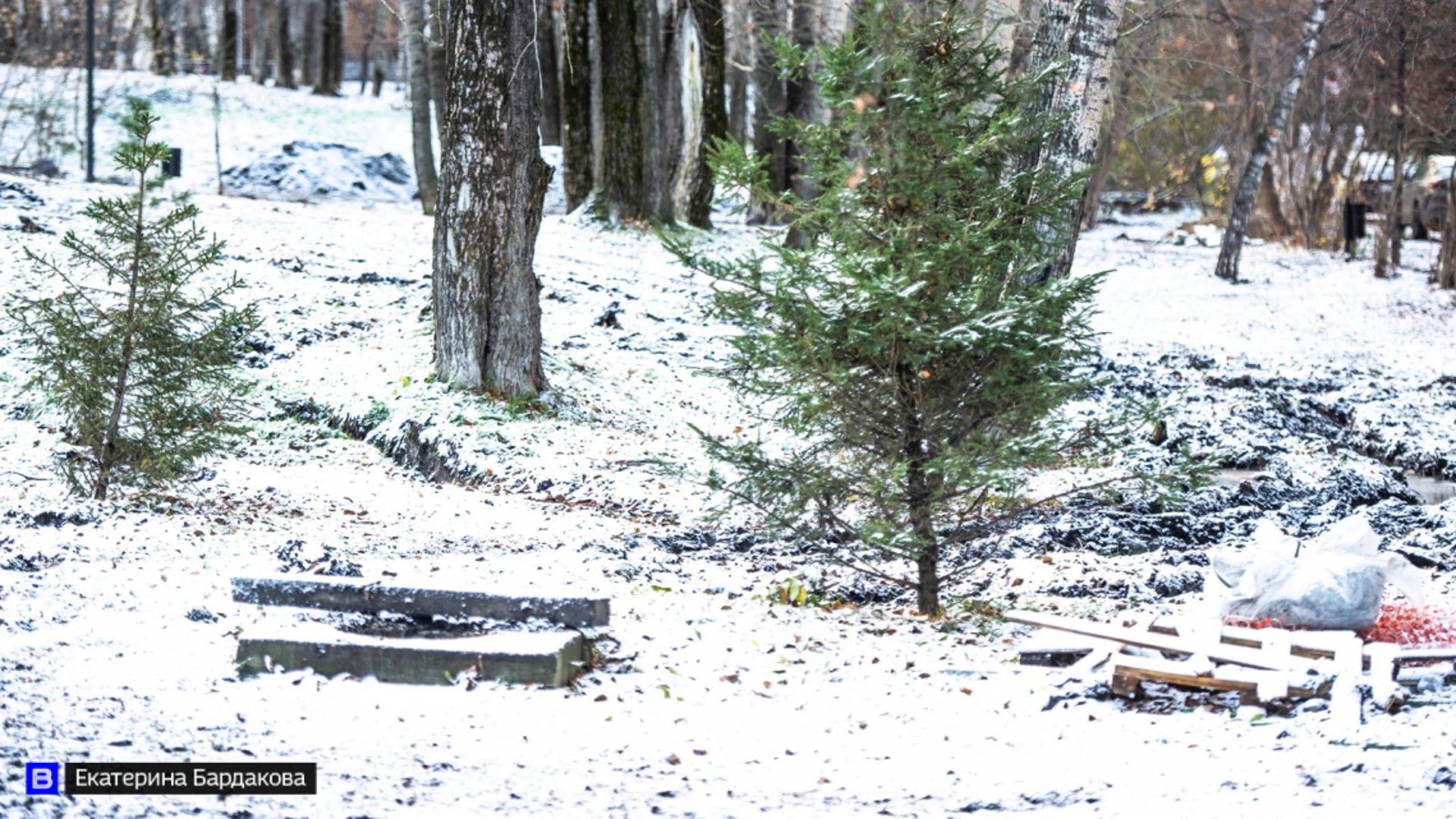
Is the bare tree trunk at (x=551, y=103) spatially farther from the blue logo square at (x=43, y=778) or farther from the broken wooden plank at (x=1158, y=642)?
the blue logo square at (x=43, y=778)

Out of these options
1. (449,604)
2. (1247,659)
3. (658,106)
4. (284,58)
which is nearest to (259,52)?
(284,58)

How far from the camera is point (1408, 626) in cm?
617

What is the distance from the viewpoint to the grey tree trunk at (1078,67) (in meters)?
9.96

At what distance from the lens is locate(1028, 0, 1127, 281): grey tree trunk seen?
32.7 feet

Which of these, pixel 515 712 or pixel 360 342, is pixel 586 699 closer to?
pixel 515 712

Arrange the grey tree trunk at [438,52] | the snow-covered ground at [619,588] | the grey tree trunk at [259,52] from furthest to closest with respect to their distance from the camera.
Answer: the grey tree trunk at [259,52] → the grey tree trunk at [438,52] → the snow-covered ground at [619,588]

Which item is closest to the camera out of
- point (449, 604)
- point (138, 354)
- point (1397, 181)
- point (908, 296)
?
point (449, 604)

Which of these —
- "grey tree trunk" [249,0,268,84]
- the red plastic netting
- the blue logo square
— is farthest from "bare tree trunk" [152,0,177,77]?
the red plastic netting

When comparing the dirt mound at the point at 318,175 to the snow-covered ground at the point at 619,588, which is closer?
the snow-covered ground at the point at 619,588

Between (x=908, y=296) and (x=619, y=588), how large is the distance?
7.50 feet

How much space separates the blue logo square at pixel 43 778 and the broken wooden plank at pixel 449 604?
176 cm

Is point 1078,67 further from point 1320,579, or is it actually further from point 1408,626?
point 1408,626

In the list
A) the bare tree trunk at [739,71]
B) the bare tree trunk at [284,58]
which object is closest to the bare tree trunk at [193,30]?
the bare tree trunk at [284,58]

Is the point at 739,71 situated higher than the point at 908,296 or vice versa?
the point at 739,71
